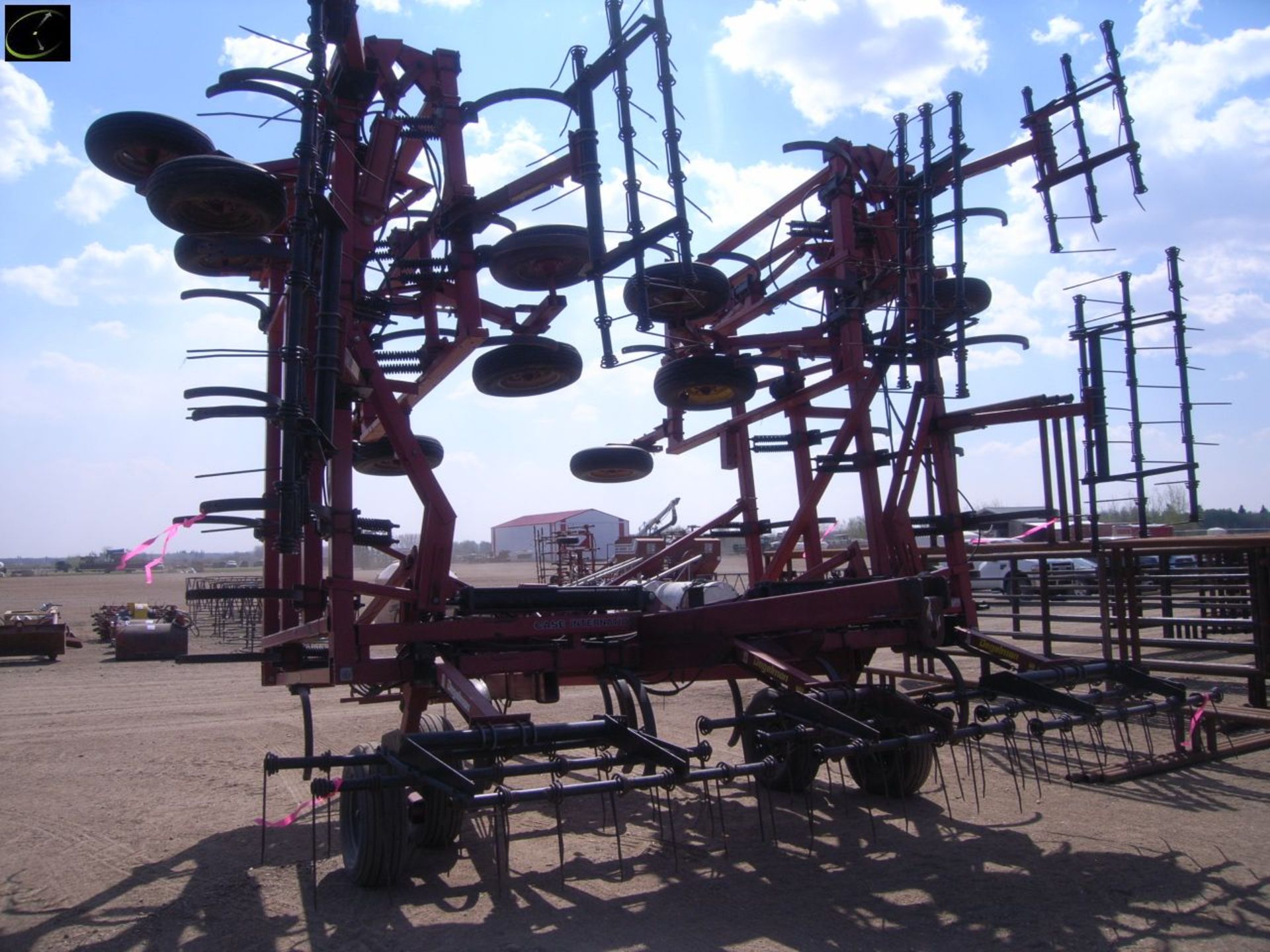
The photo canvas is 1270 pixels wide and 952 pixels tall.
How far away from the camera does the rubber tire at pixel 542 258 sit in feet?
19.4

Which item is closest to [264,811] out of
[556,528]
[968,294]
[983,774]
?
[983,774]

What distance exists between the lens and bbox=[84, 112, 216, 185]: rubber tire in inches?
220

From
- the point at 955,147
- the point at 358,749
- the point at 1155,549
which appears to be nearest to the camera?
the point at 358,749

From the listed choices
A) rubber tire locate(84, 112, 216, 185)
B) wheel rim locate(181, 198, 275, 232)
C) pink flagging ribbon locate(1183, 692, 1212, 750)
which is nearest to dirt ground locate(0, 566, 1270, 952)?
pink flagging ribbon locate(1183, 692, 1212, 750)

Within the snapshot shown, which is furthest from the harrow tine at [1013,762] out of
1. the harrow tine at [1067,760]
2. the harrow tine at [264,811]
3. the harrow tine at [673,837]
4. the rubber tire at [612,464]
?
the rubber tire at [612,464]

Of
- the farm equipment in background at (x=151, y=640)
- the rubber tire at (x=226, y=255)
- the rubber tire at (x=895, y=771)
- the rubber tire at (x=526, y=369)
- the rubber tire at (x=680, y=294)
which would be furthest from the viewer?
the farm equipment in background at (x=151, y=640)

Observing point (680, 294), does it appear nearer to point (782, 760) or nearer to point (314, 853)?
point (782, 760)

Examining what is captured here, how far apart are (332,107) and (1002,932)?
18.1 feet

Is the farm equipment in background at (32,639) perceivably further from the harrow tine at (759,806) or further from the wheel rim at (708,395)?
the harrow tine at (759,806)

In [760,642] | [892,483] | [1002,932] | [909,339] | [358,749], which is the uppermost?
[909,339]

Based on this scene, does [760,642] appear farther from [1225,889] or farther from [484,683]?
[1225,889]

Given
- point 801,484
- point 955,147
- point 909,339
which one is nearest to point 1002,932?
point 801,484

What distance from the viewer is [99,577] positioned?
73250 mm

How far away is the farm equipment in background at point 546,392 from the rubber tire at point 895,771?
0.02m
